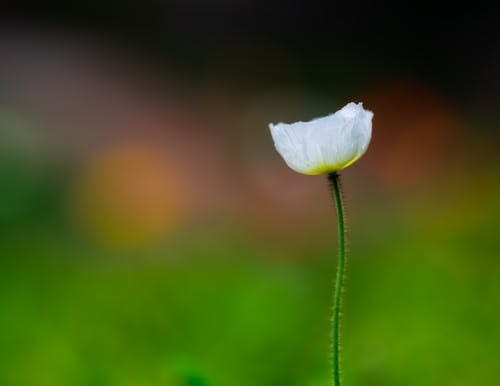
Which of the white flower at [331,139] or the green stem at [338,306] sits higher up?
the white flower at [331,139]

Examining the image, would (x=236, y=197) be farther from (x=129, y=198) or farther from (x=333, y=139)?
(x=333, y=139)

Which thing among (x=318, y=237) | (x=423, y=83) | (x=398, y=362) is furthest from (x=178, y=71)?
(x=398, y=362)

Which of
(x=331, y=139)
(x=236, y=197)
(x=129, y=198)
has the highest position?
(x=236, y=197)

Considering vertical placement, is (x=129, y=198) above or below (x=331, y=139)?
above

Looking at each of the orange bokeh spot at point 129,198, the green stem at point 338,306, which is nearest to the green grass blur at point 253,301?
the orange bokeh spot at point 129,198

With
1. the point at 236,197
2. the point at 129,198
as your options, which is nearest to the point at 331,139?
the point at 129,198

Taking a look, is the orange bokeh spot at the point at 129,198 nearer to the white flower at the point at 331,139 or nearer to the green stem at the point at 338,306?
the white flower at the point at 331,139

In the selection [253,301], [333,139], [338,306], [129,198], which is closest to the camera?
[338,306]
